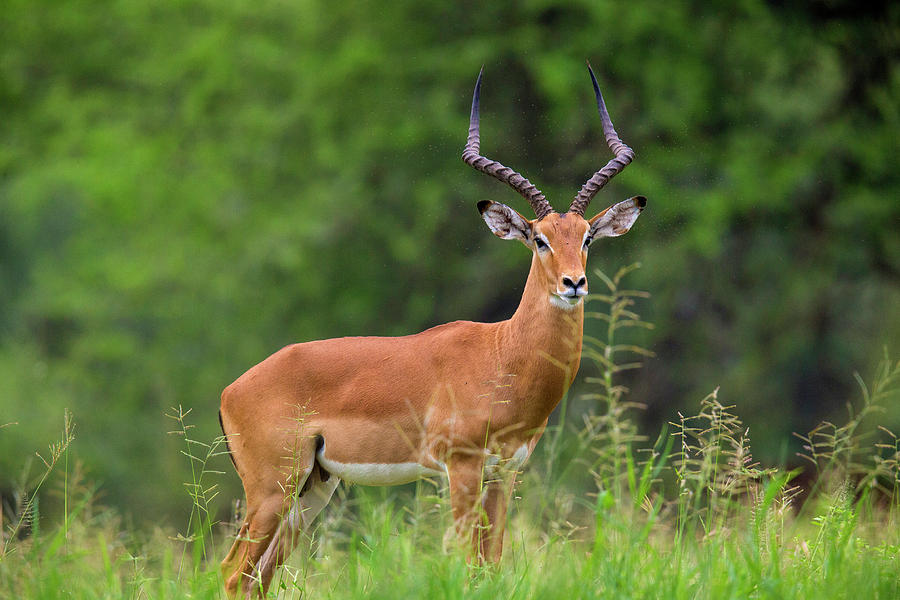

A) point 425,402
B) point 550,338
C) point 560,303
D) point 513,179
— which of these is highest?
point 513,179

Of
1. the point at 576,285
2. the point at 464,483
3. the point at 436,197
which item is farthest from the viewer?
the point at 436,197

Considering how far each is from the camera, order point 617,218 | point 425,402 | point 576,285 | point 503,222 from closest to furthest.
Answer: point 576,285 < point 425,402 < point 503,222 < point 617,218

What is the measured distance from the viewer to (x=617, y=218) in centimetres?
583

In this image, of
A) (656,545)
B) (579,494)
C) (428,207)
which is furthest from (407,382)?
(428,207)

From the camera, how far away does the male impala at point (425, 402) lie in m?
5.26

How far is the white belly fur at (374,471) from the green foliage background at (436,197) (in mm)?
7471

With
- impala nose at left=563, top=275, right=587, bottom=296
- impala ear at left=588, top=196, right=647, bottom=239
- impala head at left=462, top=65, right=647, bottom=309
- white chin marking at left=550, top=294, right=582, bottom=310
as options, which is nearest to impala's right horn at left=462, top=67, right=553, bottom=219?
impala head at left=462, top=65, right=647, bottom=309

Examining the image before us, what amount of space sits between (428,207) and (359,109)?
2042mm

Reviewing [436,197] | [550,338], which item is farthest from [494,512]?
[436,197]

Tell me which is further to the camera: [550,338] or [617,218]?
[617,218]

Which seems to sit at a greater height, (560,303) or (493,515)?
(560,303)

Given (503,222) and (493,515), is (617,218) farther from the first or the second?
(493,515)

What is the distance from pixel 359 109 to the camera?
1419 cm

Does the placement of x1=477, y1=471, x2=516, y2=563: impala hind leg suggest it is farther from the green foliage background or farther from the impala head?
the green foliage background
